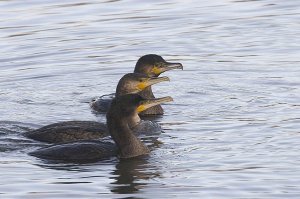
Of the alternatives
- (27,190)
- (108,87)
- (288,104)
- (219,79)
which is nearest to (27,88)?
(108,87)

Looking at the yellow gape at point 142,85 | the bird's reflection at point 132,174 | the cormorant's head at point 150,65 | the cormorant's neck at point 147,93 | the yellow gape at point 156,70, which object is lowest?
the bird's reflection at point 132,174

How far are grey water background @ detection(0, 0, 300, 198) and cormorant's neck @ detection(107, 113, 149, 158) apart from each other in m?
0.18

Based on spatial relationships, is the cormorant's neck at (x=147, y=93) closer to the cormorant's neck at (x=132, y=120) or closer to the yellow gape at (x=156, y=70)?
the yellow gape at (x=156, y=70)

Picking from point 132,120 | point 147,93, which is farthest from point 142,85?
point 132,120

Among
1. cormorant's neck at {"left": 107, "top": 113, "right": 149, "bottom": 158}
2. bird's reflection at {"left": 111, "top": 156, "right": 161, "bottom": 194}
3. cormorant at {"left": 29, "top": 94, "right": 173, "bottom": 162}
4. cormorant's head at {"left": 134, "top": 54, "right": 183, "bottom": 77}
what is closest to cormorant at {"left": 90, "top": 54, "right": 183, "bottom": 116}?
cormorant's head at {"left": 134, "top": 54, "right": 183, "bottom": 77}

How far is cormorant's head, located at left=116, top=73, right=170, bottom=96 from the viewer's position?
18.4 m

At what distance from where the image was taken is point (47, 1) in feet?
88.6

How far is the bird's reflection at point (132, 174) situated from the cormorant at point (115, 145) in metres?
0.20

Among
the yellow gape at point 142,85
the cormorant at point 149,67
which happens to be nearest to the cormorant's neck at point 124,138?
the yellow gape at point 142,85

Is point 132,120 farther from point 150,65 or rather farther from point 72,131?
point 150,65

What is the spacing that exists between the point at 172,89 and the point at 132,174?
208 inches

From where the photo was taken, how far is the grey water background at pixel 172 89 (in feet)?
46.7

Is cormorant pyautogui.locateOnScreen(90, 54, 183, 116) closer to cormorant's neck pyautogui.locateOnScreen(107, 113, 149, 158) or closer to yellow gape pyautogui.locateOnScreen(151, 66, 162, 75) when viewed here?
yellow gape pyautogui.locateOnScreen(151, 66, 162, 75)

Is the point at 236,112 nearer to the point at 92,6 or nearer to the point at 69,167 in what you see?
the point at 69,167
